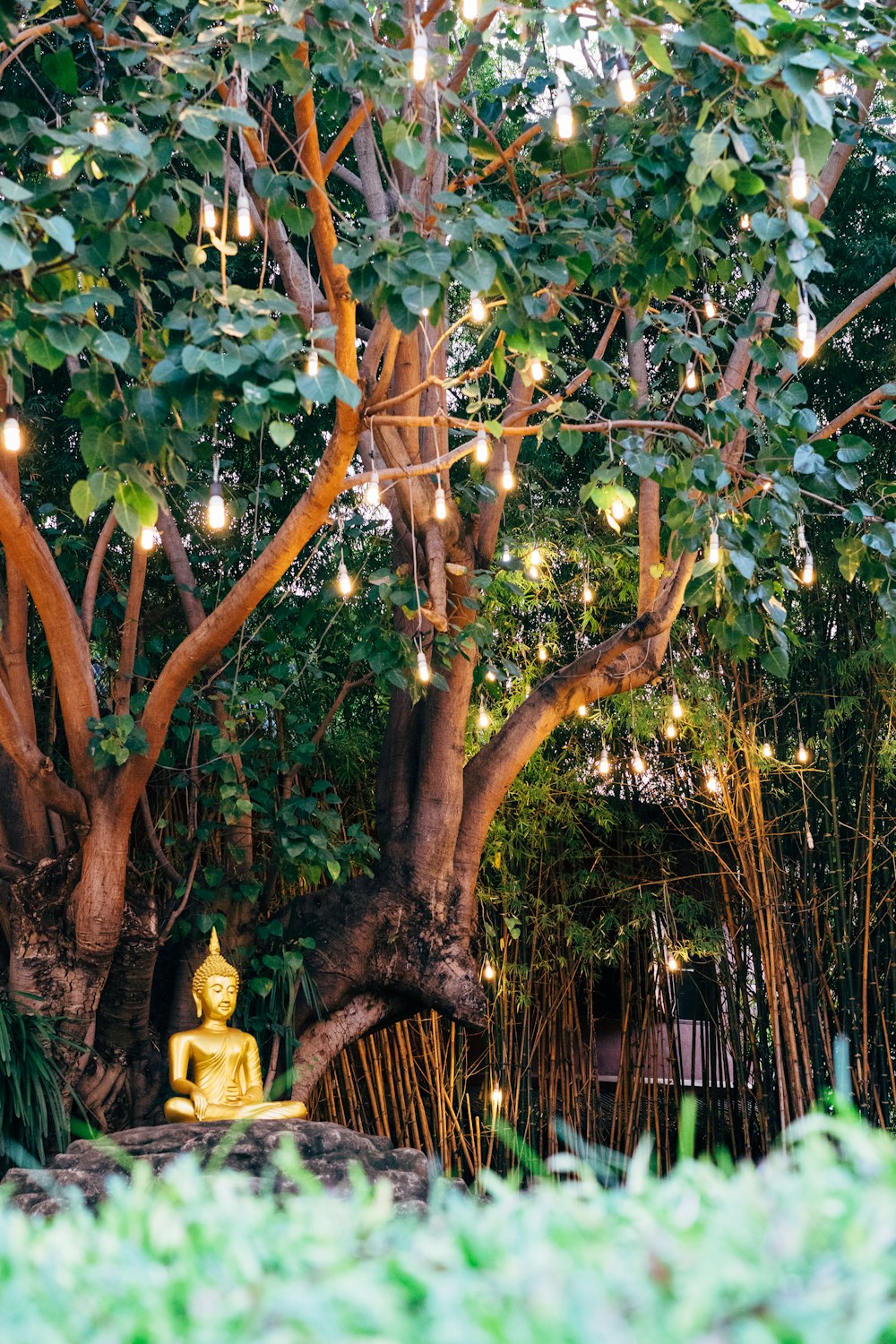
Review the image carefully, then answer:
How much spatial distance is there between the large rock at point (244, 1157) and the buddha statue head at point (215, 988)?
0.57 m

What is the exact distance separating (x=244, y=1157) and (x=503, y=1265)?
2.16 m

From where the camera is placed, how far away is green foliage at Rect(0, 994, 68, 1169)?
3.21 m

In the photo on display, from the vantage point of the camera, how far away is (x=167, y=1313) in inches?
28.0

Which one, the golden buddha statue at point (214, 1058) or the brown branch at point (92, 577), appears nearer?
the golden buddha statue at point (214, 1058)

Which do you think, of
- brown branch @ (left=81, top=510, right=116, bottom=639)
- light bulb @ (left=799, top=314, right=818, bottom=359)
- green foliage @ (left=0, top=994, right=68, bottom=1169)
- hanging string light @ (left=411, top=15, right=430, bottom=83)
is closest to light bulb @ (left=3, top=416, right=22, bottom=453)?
hanging string light @ (left=411, top=15, right=430, bottom=83)

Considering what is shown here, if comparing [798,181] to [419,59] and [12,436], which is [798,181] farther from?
[12,436]

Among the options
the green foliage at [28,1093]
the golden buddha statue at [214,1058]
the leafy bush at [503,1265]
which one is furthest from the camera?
the golden buddha statue at [214,1058]

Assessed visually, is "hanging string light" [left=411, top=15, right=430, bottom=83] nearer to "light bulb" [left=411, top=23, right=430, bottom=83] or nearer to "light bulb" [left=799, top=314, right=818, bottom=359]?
"light bulb" [left=411, top=23, right=430, bottom=83]

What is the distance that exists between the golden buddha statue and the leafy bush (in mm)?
2619

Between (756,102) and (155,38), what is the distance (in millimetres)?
1101

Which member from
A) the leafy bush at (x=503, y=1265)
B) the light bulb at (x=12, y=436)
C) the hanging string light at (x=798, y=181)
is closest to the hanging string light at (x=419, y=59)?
the hanging string light at (x=798, y=181)

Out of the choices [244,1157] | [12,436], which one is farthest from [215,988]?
[12,436]

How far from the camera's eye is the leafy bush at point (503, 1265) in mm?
642

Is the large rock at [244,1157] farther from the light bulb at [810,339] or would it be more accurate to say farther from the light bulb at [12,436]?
the light bulb at [810,339]
